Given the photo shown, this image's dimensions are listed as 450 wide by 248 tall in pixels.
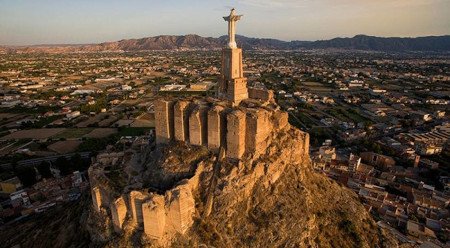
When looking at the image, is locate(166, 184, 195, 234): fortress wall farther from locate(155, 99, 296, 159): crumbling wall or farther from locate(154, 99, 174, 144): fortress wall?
locate(154, 99, 174, 144): fortress wall

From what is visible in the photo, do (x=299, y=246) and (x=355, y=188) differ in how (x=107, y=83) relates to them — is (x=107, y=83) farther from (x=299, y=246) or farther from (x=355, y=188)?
(x=299, y=246)

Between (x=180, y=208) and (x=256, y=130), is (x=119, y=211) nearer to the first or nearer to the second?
(x=180, y=208)

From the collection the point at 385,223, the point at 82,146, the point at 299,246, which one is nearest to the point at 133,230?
the point at 299,246

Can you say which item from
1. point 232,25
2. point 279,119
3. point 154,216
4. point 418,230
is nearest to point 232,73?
point 232,25

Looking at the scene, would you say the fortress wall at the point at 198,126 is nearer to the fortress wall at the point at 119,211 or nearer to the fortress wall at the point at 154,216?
the fortress wall at the point at 154,216

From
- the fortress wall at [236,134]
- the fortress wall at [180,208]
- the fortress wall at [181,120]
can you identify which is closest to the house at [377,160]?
the fortress wall at [236,134]

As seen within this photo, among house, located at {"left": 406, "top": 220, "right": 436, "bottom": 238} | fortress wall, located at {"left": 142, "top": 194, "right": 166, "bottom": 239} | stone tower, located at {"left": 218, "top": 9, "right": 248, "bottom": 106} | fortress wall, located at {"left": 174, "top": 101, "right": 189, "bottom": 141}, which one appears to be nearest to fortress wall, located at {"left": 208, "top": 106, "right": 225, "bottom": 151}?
fortress wall, located at {"left": 174, "top": 101, "right": 189, "bottom": 141}
